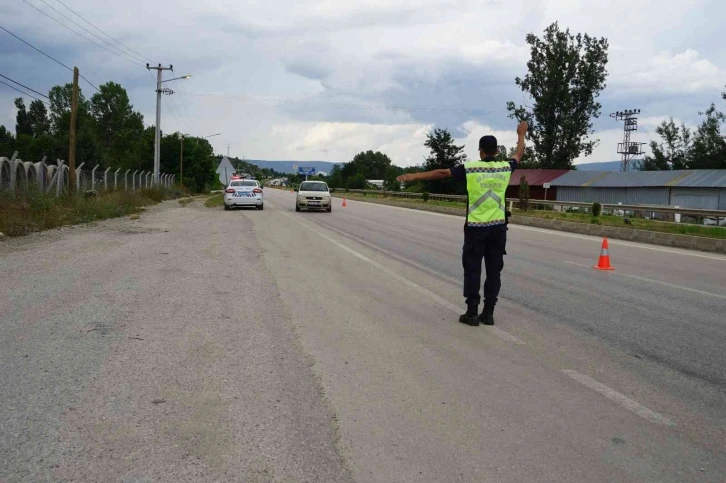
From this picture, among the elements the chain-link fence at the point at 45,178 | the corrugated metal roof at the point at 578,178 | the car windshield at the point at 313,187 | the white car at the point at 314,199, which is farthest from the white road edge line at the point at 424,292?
the corrugated metal roof at the point at 578,178

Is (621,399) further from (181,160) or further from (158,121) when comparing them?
(181,160)

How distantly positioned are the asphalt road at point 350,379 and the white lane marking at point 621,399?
0.02 metres

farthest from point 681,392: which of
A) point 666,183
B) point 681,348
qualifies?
point 666,183

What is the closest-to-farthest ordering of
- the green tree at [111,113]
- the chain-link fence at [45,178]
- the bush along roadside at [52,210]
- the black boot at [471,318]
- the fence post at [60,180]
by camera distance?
the black boot at [471,318], the bush along roadside at [52,210], the chain-link fence at [45,178], the fence post at [60,180], the green tree at [111,113]

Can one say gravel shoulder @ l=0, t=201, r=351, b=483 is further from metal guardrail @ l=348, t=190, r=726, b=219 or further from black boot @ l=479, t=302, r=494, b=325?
metal guardrail @ l=348, t=190, r=726, b=219

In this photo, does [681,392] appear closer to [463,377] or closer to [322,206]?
[463,377]

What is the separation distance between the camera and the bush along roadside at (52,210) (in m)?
16.3

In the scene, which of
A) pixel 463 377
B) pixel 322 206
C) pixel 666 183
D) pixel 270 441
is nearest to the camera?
pixel 270 441

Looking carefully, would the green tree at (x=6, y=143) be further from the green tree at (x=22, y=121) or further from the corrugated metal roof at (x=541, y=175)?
the corrugated metal roof at (x=541, y=175)

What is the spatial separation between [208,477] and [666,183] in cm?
5539

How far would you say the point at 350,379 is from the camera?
4.79 metres

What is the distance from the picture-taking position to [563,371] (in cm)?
508

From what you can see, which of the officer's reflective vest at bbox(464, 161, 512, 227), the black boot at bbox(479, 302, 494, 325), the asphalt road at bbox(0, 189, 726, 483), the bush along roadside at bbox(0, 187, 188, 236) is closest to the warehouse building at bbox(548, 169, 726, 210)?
the bush along roadside at bbox(0, 187, 188, 236)

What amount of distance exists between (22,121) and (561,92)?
9349 cm
